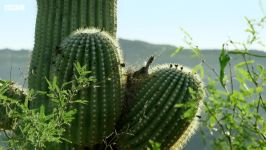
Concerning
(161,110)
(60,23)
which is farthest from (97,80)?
(60,23)

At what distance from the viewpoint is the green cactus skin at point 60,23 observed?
8.02 meters

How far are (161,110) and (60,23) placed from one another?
1.96 meters

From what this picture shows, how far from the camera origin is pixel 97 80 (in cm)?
689

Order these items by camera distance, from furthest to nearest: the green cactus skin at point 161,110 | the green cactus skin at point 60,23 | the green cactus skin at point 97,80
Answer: the green cactus skin at point 60,23, the green cactus skin at point 161,110, the green cactus skin at point 97,80

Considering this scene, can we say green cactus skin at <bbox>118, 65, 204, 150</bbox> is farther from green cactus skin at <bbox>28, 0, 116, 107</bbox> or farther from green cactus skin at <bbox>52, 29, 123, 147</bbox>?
green cactus skin at <bbox>28, 0, 116, 107</bbox>

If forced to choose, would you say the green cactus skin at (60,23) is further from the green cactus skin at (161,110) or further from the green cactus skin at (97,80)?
the green cactus skin at (161,110)

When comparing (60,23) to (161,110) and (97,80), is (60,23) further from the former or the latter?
(161,110)

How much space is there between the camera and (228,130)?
2.89 metres

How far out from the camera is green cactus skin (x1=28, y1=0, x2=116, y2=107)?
8.02m

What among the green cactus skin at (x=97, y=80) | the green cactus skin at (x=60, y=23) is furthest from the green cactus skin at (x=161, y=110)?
the green cactus skin at (x=60, y=23)

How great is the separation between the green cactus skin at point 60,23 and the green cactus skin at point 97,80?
35.2 inches

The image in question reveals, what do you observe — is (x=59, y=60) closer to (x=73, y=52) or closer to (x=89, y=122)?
(x=73, y=52)

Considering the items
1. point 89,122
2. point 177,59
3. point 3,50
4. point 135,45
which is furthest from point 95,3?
point 3,50

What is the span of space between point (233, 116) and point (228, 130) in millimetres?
115
